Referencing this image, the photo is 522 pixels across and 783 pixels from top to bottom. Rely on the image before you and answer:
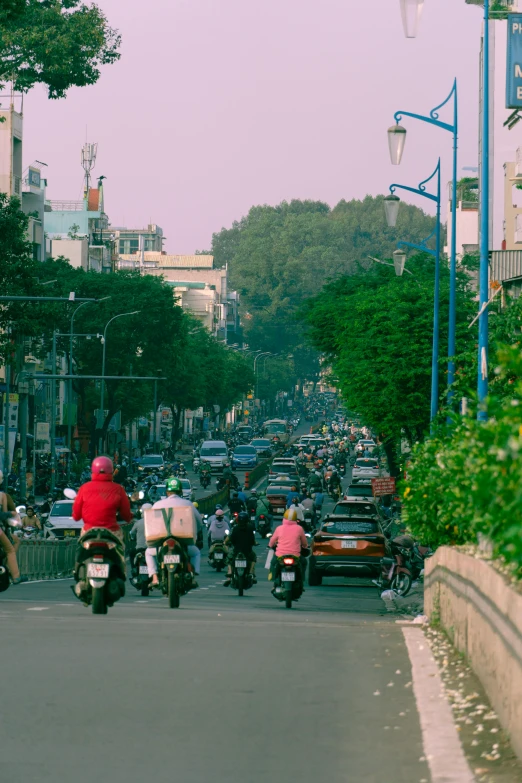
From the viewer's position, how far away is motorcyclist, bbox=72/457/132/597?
50.0 ft

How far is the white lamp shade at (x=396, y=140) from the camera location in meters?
29.4

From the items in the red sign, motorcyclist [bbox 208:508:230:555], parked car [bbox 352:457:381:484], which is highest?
the red sign

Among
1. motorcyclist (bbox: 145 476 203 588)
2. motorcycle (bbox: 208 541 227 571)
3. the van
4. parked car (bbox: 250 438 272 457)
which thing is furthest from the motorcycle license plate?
parked car (bbox: 250 438 272 457)

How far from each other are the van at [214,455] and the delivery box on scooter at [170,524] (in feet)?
254

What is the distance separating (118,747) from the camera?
25.3 feet

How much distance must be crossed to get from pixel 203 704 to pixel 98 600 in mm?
6518

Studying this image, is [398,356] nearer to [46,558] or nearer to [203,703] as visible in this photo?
[46,558]

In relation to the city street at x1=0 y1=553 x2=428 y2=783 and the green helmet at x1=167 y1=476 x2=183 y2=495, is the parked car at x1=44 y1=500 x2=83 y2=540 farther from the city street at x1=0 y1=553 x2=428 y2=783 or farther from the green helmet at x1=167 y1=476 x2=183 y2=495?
the city street at x1=0 y1=553 x2=428 y2=783

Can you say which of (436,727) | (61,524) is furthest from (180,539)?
(61,524)

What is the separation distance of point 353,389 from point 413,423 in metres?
2.35

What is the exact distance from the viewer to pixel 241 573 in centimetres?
2750

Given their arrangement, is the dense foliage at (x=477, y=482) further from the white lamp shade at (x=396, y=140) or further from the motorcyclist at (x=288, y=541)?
the white lamp shade at (x=396, y=140)

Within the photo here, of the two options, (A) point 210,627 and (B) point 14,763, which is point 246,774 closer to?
(B) point 14,763

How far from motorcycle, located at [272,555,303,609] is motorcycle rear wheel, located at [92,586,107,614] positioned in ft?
25.4
